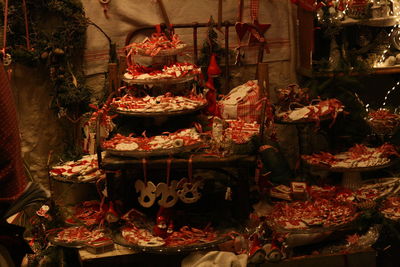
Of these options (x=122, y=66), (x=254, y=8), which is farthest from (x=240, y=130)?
(x=254, y=8)

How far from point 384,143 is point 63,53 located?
2.53 m

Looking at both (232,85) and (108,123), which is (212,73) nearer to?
(232,85)

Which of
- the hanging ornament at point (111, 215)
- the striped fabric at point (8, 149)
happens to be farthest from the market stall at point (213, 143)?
the striped fabric at point (8, 149)

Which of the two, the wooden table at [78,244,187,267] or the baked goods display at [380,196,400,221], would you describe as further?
the baked goods display at [380,196,400,221]

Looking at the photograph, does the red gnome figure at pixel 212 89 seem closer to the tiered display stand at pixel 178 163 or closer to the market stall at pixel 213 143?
the market stall at pixel 213 143

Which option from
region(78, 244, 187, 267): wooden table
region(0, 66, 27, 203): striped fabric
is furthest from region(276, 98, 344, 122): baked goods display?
region(0, 66, 27, 203): striped fabric

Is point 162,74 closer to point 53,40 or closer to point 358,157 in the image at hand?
point 53,40

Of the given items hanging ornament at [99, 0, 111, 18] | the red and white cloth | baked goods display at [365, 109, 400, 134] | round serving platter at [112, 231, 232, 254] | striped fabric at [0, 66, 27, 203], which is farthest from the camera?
hanging ornament at [99, 0, 111, 18]

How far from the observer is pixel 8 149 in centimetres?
217

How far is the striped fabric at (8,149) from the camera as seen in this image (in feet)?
7.00

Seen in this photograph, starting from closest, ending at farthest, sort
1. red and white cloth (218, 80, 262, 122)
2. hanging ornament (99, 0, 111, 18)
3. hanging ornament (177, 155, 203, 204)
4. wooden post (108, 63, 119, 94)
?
1. hanging ornament (177, 155, 203, 204)
2. red and white cloth (218, 80, 262, 122)
3. wooden post (108, 63, 119, 94)
4. hanging ornament (99, 0, 111, 18)

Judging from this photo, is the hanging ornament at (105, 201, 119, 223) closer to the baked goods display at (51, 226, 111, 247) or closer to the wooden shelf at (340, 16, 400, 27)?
the baked goods display at (51, 226, 111, 247)

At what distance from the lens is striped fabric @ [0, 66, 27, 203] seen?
7.00ft

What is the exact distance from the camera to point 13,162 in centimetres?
220
